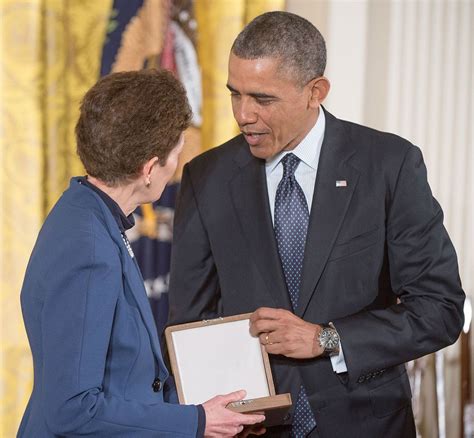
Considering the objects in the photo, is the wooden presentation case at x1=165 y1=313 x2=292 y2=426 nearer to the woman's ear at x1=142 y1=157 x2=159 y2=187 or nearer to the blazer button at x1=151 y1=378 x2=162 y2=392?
the blazer button at x1=151 y1=378 x2=162 y2=392

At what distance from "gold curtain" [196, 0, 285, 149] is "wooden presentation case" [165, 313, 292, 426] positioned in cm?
186

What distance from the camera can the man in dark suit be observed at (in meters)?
2.26

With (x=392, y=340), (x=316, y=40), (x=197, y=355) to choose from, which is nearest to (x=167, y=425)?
(x=197, y=355)

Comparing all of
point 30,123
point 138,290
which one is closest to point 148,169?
point 138,290

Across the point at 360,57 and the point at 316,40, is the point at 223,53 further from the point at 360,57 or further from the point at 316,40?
the point at 316,40

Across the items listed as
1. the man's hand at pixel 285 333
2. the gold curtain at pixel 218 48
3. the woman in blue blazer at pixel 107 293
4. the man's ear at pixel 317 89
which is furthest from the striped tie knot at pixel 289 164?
the gold curtain at pixel 218 48

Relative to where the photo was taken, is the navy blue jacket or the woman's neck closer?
the navy blue jacket

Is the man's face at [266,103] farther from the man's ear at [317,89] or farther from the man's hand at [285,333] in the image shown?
the man's hand at [285,333]

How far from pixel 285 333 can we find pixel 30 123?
1841mm

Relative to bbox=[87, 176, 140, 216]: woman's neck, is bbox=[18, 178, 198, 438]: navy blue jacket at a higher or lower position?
lower

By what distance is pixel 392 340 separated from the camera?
224cm

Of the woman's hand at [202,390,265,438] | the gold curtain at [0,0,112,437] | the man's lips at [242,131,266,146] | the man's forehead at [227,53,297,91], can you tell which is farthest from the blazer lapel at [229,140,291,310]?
the gold curtain at [0,0,112,437]

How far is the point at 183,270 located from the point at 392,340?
0.56 metres

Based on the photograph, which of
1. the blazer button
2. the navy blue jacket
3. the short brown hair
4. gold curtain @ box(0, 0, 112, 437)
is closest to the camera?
the navy blue jacket
